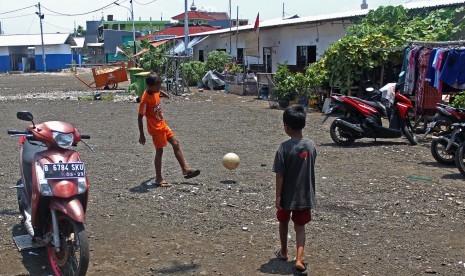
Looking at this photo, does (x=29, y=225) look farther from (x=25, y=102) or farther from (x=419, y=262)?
(x=25, y=102)

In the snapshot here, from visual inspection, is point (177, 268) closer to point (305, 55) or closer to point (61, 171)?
point (61, 171)

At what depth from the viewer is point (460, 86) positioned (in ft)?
36.8

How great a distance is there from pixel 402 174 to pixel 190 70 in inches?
924

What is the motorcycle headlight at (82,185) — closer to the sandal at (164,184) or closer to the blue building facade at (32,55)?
the sandal at (164,184)

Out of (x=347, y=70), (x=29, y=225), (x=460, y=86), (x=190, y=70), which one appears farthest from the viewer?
(x=190, y=70)

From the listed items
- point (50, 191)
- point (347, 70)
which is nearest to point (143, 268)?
point (50, 191)

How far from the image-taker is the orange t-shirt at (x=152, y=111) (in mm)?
7230

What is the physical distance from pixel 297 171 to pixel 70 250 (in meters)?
1.86

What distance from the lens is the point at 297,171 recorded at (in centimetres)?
441

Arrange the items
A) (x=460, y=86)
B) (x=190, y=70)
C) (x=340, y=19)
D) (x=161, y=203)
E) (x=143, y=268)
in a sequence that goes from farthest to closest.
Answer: (x=190, y=70) → (x=340, y=19) → (x=460, y=86) → (x=161, y=203) → (x=143, y=268)

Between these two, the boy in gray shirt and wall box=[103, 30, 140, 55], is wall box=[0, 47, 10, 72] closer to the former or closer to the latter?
wall box=[103, 30, 140, 55]

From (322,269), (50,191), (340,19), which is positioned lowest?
(322,269)

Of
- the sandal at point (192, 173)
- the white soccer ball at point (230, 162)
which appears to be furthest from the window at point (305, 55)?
the sandal at point (192, 173)

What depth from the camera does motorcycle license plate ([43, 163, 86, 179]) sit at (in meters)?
4.29
